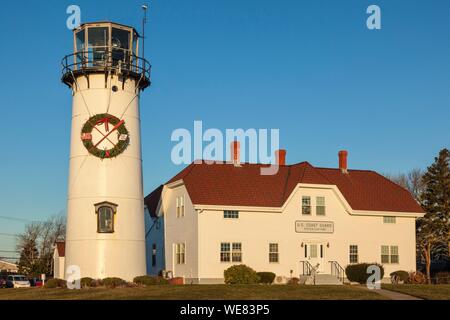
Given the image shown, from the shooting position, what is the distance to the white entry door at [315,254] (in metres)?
45.5

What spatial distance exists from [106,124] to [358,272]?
1780 cm

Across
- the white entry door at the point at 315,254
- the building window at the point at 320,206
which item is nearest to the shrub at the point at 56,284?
the white entry door at the point at 315,254

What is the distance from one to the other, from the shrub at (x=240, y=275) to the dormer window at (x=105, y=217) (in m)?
7.81

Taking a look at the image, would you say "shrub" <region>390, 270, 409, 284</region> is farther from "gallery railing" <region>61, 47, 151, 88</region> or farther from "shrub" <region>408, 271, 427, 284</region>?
"gallery railing" <region>61, 47, 151, 88</region>

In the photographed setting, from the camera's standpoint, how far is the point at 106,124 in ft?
125

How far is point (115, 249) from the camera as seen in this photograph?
123 feet

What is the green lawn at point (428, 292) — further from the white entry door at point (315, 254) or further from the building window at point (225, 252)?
the building window at point (225, 252)

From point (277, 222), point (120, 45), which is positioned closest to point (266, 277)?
point (277, 222)

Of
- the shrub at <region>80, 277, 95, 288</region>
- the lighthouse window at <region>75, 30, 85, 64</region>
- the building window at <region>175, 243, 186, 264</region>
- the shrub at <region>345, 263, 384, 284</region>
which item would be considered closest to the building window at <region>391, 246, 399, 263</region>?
the shrub at <region>345, 263, 384, 284</region>

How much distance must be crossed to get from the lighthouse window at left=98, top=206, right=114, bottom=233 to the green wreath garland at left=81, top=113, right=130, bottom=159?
275 centimetres

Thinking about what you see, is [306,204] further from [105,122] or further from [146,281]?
[105,122]

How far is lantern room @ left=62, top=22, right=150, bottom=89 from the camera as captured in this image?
124 feet

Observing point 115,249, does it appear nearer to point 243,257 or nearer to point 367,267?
point 243,257

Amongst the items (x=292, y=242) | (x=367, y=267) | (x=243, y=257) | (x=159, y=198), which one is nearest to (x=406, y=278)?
(x=367, y=267)
